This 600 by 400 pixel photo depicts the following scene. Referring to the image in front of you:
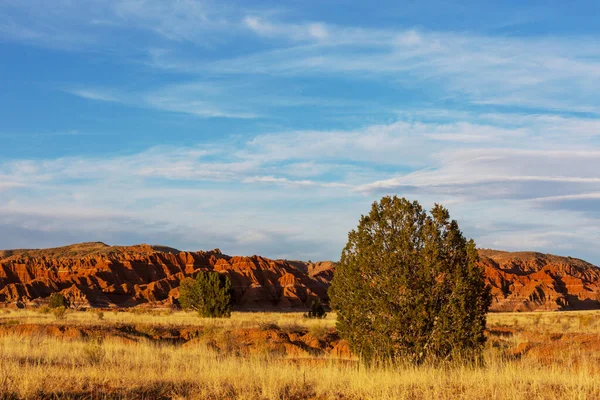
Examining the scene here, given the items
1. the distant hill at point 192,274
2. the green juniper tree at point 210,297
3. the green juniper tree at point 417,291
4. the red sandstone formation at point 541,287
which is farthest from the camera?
the red sandstone formation at point 541,287

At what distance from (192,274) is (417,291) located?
9604 cm

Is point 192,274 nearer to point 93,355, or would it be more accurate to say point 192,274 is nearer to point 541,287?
point 541,287

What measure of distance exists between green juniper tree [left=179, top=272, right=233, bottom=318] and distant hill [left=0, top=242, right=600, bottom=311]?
40562 mm

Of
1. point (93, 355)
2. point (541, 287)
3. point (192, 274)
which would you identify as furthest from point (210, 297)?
point (541, 287)

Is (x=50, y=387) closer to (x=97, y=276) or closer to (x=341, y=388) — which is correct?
(x=341, y=388)

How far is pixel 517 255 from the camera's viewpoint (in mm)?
169250

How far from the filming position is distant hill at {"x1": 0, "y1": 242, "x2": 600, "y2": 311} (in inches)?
3730

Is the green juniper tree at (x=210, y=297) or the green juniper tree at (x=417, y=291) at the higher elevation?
the green juniper tree at (x=417, y=291)

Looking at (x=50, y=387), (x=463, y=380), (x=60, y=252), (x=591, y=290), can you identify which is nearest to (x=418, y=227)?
(x=463, y=380)

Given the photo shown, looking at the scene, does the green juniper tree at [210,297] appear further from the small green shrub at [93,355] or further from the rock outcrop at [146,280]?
the rock outcrop at [146,280]

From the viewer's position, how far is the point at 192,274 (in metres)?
106

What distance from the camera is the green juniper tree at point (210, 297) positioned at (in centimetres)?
4725

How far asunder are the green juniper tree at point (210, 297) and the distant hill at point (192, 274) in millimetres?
40562

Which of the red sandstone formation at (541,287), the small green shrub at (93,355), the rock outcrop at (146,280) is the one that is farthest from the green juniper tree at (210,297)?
the red sandstone formation at (541,287)
